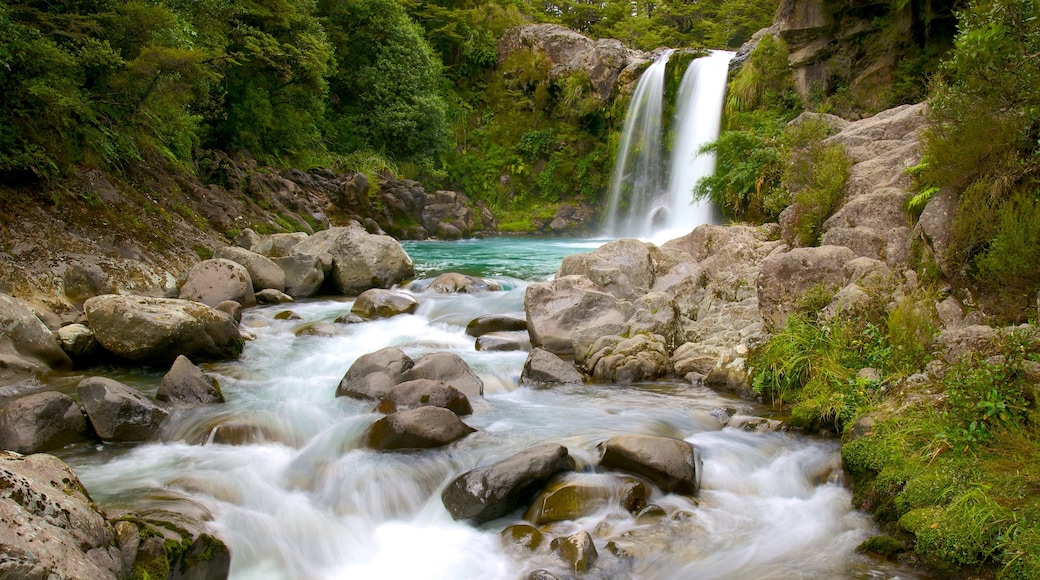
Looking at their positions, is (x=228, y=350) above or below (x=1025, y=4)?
below

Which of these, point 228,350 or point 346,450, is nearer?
point 346,450

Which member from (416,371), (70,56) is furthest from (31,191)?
(416,371)

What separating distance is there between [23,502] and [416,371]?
15.2 ft

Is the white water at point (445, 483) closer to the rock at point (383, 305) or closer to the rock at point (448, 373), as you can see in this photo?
the rock at point (448, 373)

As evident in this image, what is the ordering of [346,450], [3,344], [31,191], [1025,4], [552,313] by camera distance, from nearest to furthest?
[1025,4], [346,450], [3,344], [552,313], [31,191]

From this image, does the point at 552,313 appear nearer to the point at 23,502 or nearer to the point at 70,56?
the point at 23,502

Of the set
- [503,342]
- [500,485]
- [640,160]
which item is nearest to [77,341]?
[503,342]

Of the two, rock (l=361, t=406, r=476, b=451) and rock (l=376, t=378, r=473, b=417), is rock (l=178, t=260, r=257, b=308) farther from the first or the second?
rock (l=361, t=406, r=476, b=451)

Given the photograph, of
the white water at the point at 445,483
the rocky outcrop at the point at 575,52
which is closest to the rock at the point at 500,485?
the white water at the point at 445,483

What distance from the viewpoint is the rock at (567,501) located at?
16.6ft

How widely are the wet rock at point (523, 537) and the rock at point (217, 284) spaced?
307 inches

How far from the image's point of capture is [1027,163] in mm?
6328

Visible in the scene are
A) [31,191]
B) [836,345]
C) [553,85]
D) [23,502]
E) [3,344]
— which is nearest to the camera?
[23,502]

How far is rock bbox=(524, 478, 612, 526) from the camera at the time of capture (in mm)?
5066
